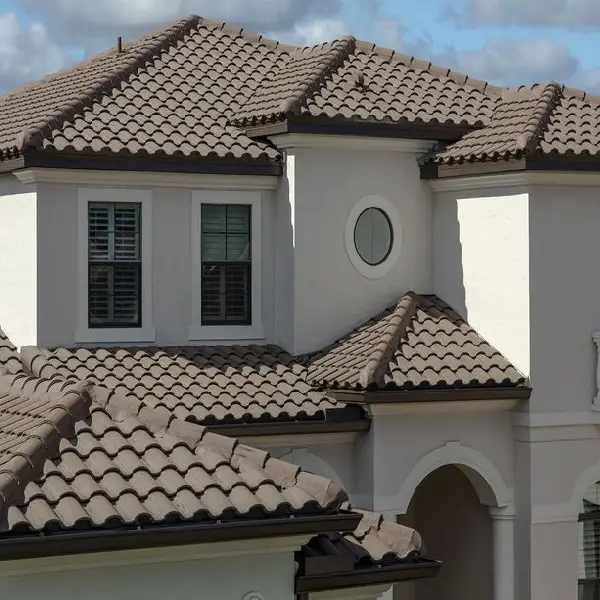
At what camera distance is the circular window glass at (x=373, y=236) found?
69.5ft

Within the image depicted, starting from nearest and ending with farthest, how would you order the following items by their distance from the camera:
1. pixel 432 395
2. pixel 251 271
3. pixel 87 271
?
pixel 432 395, pixel 87 271, pixel 251 271

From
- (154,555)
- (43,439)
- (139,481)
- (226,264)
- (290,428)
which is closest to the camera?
(154,555)

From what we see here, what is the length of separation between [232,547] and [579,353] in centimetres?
945

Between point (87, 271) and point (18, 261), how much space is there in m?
1.04

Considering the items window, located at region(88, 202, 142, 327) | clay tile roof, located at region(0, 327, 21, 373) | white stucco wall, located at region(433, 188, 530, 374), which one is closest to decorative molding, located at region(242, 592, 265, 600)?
clay tile roof, located at region(0, 327, 21, 373)

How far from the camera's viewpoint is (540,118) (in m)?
20.3

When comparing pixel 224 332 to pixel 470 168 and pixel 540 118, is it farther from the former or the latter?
pixel 540 118

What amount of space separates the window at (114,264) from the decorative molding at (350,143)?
7.08ft

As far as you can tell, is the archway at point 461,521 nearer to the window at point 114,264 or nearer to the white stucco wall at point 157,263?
the white stucco wall at point 157,263

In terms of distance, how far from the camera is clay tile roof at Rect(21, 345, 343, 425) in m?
18.4

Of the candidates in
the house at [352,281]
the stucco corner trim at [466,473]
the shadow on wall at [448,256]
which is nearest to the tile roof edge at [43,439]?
the house at [352,281]

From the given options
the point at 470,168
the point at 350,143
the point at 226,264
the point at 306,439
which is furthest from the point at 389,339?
the point at 350,143

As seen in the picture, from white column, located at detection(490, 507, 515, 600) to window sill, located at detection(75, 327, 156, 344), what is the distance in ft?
16.8

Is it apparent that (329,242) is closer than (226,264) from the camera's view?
Yes
